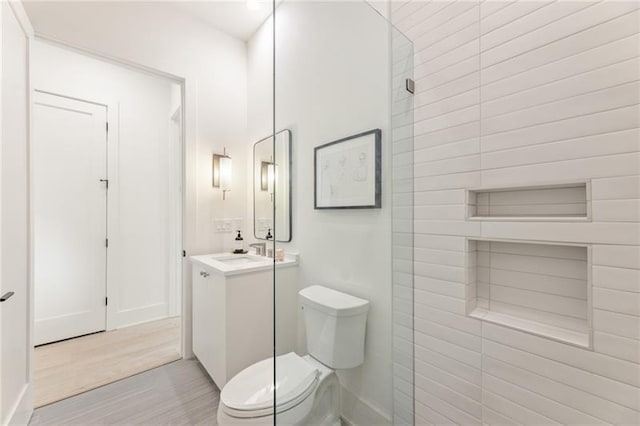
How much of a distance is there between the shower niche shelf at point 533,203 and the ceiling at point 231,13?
2211 millimetres

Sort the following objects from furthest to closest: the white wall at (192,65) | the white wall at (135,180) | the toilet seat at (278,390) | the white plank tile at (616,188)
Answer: the white wall at (135,180) < the white wall at (192,65) < the toilet seat at (278,390) < the white plank tile at (616,188)

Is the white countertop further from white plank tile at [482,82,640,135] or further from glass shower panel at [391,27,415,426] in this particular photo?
white plank tile at [482,82,640,135]

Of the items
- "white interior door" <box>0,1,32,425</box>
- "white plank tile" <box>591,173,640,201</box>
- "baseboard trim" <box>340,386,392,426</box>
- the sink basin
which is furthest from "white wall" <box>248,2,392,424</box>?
"white interior door" <box>0,1,32,425</box>

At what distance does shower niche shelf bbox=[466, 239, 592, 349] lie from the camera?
90 centimetres

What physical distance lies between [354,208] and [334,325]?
538mm

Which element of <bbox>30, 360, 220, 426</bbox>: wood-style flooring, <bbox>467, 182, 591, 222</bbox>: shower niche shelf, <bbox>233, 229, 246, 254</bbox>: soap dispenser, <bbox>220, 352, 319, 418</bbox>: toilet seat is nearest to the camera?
<bbox>467, 182, 591, 222</bbox>: shower niche shelf

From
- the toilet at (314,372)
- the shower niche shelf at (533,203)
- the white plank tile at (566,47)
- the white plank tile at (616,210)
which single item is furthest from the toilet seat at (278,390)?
the white plank tile at (566,47)

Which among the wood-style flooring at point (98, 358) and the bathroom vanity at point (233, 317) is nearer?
the bathroom vanity at point (233, 317)

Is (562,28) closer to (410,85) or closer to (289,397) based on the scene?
(410,85)

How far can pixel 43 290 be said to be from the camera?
8.32ft

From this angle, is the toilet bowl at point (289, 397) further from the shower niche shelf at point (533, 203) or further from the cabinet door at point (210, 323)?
the shower niche shelf at point (533, 203)

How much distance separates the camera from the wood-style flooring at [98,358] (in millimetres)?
1946

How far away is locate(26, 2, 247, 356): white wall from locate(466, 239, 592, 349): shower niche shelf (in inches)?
83.9

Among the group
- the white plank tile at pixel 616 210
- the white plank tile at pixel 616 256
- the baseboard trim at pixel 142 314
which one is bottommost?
the baseboard trim at pixel 142 314
